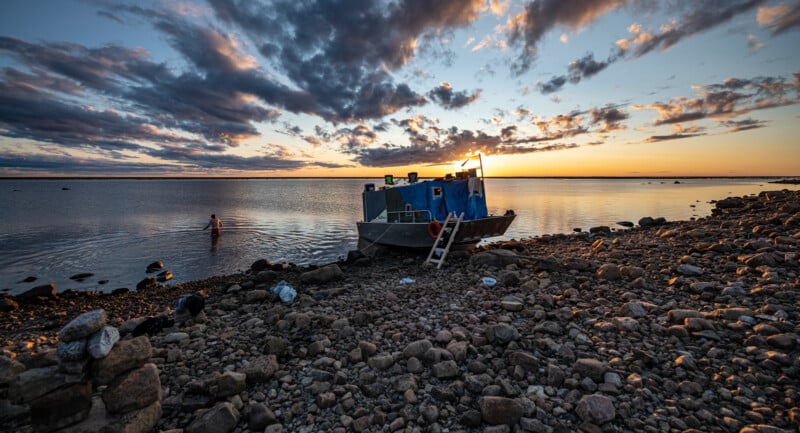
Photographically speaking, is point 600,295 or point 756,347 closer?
point 756,347

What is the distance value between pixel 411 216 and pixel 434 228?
1852 millimetres

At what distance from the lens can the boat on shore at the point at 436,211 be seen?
53.3 feet

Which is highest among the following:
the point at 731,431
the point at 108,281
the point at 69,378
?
the point at 69,378

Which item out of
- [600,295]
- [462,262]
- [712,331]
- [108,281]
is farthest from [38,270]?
[712,331]

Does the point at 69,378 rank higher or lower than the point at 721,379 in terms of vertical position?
higher

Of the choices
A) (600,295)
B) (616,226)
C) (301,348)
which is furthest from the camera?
(616,226)

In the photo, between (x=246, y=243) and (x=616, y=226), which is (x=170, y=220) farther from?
(x=616, y=226)

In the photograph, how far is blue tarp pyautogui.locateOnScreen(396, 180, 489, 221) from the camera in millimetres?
16938

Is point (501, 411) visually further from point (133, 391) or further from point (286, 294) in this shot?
point (286, 294)

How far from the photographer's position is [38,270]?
59.4 ft

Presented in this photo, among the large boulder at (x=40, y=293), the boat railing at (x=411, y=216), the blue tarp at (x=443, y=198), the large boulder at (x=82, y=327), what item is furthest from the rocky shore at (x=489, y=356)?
the blue tarp at (x=443, y=198)

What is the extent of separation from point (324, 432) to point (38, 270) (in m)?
23.9

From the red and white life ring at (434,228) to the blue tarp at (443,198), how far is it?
110 centimetres

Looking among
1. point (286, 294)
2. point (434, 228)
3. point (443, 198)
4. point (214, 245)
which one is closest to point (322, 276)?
point (286, 294)
